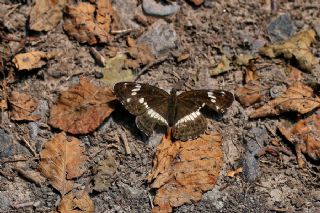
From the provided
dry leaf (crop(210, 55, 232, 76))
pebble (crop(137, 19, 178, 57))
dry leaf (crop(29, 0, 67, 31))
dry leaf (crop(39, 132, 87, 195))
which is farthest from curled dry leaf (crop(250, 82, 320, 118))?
dry leaf (crop(29, 0, 67, 31))

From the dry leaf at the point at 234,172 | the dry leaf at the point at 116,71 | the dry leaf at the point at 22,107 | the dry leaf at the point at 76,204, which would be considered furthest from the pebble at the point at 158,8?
the dry leaf at the point at 76,204

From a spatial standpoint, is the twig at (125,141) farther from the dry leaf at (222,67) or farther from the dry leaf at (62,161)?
the dry leaf at (222,67)

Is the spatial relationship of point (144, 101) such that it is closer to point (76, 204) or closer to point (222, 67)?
point (222, 67)

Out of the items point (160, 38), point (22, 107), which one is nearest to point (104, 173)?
point (22, 107)

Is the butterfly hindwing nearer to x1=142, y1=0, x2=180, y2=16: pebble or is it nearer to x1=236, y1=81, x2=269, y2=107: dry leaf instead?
x1=236, y1=81, x2=269, y2=107: dry leaf

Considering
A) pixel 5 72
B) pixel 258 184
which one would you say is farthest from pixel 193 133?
pixel 5 72

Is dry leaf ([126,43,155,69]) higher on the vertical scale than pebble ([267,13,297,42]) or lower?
lower

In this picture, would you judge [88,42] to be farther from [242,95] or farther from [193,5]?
[242,95]
